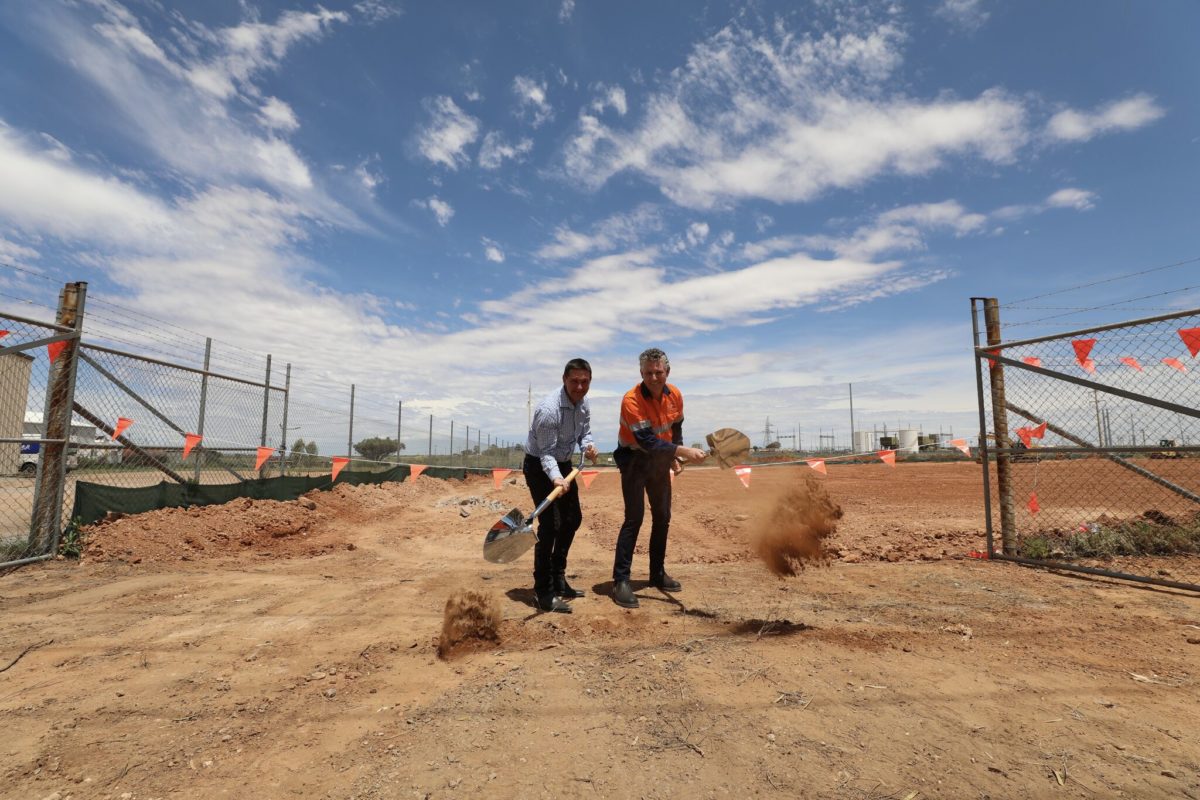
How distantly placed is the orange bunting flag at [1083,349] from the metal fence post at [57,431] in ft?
32.4

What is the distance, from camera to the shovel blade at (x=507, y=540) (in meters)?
4.12

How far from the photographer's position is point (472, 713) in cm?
242

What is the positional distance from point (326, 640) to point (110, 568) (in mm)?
3760

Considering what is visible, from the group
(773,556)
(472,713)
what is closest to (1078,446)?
(773,556)

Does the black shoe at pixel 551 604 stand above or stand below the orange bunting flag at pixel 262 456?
below

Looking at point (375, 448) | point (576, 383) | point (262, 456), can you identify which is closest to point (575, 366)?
point (576, 383)

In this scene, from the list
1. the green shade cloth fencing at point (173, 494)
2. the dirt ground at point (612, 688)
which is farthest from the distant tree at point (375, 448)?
the dirt ground at point (612, 688)

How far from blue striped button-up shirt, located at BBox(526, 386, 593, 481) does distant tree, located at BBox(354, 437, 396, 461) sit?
12498 mm

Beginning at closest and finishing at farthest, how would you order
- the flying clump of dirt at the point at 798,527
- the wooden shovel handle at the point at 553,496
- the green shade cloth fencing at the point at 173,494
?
the wooden shovel handle at the point at 553,496 → the flying clump of dirt at the point at 798,527 → the green shade cloth fencing at the point at 173,494

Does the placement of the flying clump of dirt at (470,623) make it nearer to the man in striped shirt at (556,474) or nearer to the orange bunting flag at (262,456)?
the man in striped shirt at (556,474)

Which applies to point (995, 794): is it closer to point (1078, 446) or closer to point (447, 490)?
point (1078, 446)

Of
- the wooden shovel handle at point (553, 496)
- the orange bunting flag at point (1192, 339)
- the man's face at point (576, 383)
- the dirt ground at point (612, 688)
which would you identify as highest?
the orange bunting flag at point (1192, 339)

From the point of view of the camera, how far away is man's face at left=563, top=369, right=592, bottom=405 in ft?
13.8

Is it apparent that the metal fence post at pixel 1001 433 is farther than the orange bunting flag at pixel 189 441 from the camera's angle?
No
